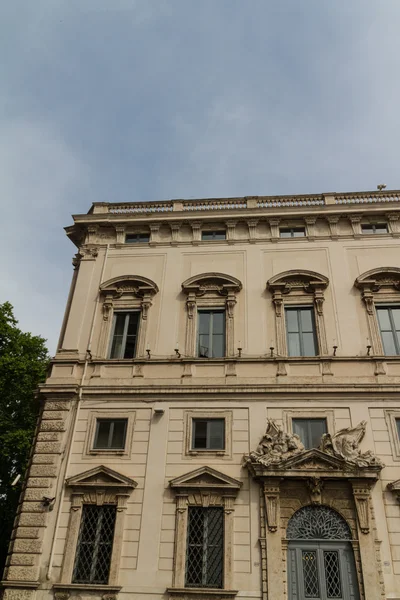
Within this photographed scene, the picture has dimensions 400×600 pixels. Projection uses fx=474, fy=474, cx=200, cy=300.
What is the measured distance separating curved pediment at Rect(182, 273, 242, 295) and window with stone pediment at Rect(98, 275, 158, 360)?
140cm

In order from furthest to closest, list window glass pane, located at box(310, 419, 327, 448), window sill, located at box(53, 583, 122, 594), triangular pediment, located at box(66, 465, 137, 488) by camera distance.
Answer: window glass pane, located at box(310, 419, 327, 448)
triangular pediment, located at box(66, 465, 137, 488)
window sill, located at box(53, 583, 122, 594)

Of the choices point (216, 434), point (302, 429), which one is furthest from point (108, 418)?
point (302, 429)

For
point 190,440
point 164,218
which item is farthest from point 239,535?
point 164,218

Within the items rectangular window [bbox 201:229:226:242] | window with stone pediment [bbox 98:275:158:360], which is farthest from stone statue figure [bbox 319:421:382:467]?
rectangular window [bbox 201:229:226:242]

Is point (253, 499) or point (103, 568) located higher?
point (253, 499)

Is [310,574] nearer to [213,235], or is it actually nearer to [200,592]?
[200,592]

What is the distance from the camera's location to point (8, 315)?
27531mm

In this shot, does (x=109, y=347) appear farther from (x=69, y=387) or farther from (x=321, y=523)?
(x=321, y=523)

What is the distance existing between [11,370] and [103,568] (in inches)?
601

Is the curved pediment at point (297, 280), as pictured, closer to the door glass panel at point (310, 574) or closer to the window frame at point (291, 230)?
the window frame at point (291, 230)

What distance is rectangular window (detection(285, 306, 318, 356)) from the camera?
55.4ft

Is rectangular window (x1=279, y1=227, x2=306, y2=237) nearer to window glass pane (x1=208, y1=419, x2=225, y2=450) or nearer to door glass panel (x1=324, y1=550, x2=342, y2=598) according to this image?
window glass pane (x1=208, y1=419, x2=225, y2=450)

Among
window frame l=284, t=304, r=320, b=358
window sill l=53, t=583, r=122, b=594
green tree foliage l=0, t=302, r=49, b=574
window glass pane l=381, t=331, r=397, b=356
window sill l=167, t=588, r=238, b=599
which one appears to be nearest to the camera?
window sill l=167, t=588, r=238, b=599

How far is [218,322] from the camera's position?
17.9 meters
